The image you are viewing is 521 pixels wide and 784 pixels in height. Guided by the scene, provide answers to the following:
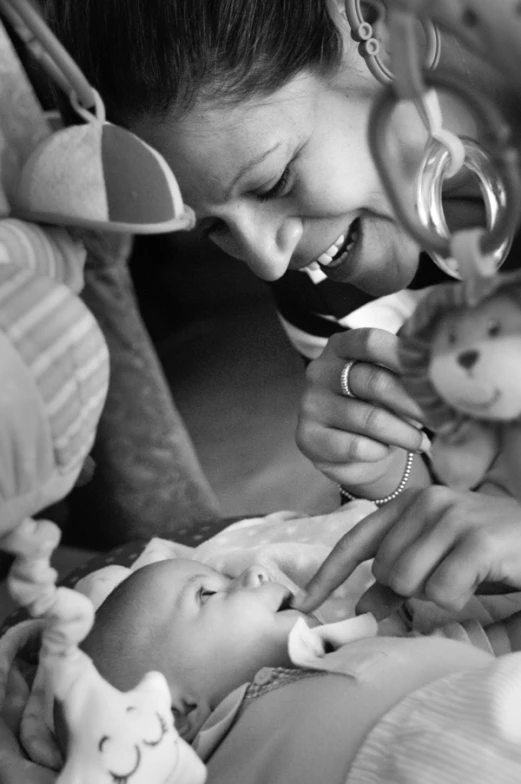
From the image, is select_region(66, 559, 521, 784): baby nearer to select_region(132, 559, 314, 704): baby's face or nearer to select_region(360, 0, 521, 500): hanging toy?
select_region(132, 559, 314, 704): baby's face

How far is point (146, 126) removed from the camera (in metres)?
0.49

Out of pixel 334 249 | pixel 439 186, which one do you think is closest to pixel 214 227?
pixel 334 249

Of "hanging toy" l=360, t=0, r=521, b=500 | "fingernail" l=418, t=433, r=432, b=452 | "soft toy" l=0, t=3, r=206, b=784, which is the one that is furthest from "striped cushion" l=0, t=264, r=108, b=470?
"fingernail" l=418, t=433, r=432, b=452

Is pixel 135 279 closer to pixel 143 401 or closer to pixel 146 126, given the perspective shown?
pixel 143 401

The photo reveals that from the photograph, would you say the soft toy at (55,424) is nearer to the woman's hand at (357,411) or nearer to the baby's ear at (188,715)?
the baby's ear at (188,715)

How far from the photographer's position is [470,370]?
0.21 metres

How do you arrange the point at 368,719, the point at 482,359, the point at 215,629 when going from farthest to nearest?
the point at 215,629 → the point at 368,719 → the point at 482,359

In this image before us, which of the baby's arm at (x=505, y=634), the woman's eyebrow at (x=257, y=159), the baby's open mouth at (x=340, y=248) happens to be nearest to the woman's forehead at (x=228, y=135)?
the woman's eyebrow at (x=257, y=159)

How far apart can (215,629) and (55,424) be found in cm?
28

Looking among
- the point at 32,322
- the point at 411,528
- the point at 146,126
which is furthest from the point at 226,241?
the point at 32,322

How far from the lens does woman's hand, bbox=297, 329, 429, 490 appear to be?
21.1 inches

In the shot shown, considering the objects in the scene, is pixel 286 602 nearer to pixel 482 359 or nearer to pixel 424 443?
pixel 424 443

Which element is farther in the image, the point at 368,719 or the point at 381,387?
the point at 381,387

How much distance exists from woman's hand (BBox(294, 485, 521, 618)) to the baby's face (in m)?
0.05
